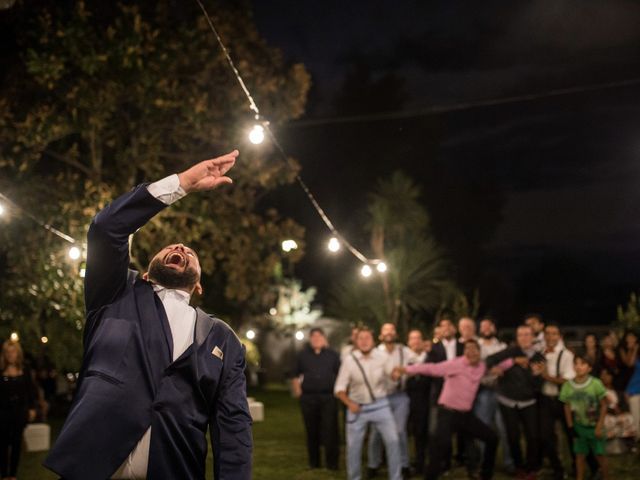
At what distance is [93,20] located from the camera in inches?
614

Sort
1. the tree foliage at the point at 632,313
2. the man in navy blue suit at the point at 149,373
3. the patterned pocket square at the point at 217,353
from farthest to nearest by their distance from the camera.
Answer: the tree foliage at the point at 632,313
the patterned pocket square at the point at 217,353
the man in navy blue suit at the point at 149,373

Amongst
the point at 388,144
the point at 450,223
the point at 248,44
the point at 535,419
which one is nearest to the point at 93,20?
the point at 248,44

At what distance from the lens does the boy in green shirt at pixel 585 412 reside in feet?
31.5

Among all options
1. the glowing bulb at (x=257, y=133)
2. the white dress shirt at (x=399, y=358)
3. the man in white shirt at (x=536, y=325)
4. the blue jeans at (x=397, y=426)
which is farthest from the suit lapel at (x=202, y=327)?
the man in white shirt at (x=536, y=325)

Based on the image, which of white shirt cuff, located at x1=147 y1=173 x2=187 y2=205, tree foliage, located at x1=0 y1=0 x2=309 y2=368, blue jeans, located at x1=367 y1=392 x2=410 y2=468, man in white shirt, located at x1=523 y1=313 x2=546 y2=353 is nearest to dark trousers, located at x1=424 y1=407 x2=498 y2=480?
blue jeans, located at x1=367 y1=392 x2=410 y2=468

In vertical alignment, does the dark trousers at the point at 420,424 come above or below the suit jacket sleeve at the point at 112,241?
below

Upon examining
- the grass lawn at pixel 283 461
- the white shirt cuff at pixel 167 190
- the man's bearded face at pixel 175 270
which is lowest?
the grass lawn at pixel 283 461

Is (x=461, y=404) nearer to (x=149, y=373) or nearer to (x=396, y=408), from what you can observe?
(x=396, y=408)

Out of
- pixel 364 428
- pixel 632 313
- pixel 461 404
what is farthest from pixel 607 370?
pixel 632 313

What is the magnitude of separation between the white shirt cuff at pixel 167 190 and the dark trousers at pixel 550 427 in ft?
26.1

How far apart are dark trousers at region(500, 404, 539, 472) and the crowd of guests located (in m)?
0.01

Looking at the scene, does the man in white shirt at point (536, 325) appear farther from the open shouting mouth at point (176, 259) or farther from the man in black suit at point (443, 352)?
the open shouting mouth at point (176, 259)

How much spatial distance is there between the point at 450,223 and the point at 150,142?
1048 inches

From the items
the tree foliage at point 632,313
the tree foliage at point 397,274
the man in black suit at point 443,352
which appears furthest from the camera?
the tree foliage at point 397,274
